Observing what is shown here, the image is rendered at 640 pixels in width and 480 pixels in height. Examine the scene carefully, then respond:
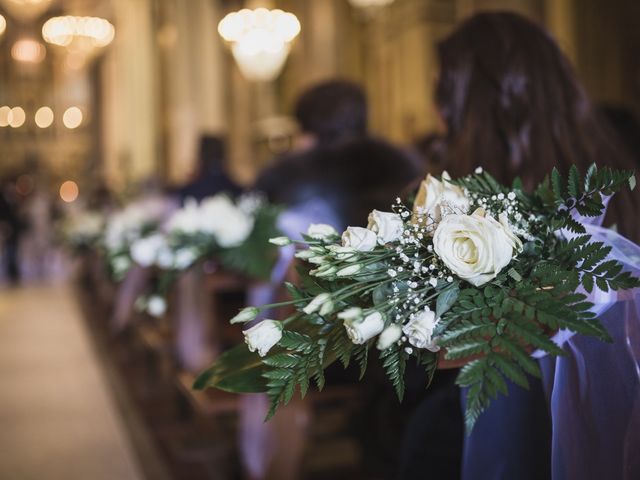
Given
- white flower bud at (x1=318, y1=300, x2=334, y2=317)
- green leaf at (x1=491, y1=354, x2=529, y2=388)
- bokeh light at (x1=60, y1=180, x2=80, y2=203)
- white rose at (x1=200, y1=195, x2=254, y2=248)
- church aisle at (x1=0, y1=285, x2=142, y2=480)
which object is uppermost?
white flower bud at (x1=318, y1=300, x2=334, y2=317)

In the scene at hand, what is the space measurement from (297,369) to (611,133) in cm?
108

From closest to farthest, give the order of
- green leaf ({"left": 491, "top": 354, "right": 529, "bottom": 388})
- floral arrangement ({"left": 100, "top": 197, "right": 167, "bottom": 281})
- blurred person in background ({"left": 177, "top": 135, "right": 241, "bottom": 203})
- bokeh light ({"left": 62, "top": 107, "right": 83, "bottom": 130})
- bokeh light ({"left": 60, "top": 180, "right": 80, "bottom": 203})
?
green leaf ({"left": 491, "top": 354, "right": 529, "bottom": 388}), floral arrangement ({"left": 100, "top": 197, "right": 167, "bottom": 281}), blurred person in background ({"left": 177, "top": 135, "right": 241, "bottom": 203}), bokeh light ({"left": 60, "top": 180, "right": 80, "bottom": 203}), bokeh light ({"left": 62, "top": 107, "right": 83, "bottom": 130})

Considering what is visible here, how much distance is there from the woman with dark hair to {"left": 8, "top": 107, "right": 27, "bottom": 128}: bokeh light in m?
27.9

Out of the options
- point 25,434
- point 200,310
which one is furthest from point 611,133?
point 25,434

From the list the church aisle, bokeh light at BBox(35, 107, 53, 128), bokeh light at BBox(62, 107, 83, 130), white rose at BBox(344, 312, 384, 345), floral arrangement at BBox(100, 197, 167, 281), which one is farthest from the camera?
bokeh light at BBox(35, 107, 53, 128)

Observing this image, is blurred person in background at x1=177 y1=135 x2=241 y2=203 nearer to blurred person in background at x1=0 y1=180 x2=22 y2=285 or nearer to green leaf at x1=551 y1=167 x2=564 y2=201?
green leaf at x1=551 y1=167 x2=564 y2=201

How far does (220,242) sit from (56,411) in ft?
8.26

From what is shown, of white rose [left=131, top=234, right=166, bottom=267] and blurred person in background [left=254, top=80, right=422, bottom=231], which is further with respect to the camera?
white rose [left=131, top=234, right=166, bottom=267]

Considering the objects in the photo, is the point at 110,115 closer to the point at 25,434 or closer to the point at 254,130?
the point at 254,130

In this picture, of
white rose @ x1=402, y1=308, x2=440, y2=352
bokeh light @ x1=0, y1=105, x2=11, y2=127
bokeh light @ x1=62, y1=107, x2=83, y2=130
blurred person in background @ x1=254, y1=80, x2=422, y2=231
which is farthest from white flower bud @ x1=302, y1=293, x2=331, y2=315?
bokeh light @ x1=0, y1=105, x2=11, y2=127

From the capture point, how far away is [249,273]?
10.0 ft

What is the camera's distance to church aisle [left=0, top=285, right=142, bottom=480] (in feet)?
12.4

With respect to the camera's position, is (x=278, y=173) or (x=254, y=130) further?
(x=254, y=130)

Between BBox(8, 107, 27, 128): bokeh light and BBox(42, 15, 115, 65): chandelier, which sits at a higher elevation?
BBox(42, 15, 115, 65): chandelier
